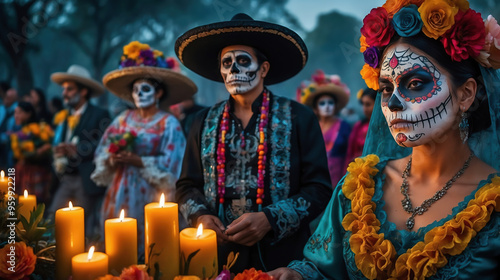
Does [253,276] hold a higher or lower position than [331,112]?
lower

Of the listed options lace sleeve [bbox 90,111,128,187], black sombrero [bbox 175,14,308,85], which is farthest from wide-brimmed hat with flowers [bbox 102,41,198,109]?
black sombrero [bbox 175,14,308,85]

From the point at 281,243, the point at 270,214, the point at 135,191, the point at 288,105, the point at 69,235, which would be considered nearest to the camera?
the point at 69,235

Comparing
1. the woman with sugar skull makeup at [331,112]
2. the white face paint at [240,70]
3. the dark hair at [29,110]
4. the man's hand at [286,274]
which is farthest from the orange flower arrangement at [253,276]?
the dark hair at [29,110]

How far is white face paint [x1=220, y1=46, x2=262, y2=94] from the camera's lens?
237 centimetres

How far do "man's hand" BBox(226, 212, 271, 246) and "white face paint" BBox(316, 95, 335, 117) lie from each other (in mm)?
4128

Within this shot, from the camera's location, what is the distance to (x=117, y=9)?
15.6 meters

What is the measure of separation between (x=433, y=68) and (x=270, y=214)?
42.4 inches

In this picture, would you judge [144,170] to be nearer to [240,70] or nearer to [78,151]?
[78,151]

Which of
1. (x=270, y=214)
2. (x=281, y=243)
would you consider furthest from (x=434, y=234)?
(x=281, y=243)

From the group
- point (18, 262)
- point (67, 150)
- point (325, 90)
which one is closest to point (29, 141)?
point (67, 150)

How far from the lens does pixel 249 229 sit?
202cm

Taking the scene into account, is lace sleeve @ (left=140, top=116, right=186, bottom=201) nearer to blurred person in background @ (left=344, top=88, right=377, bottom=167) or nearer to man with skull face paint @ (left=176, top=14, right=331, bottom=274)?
man with skull face paint @ (left=176, top=14, right=331, bottom=274)

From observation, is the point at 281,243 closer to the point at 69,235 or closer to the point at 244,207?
the point at 244,207

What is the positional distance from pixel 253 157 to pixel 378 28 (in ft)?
3.44
